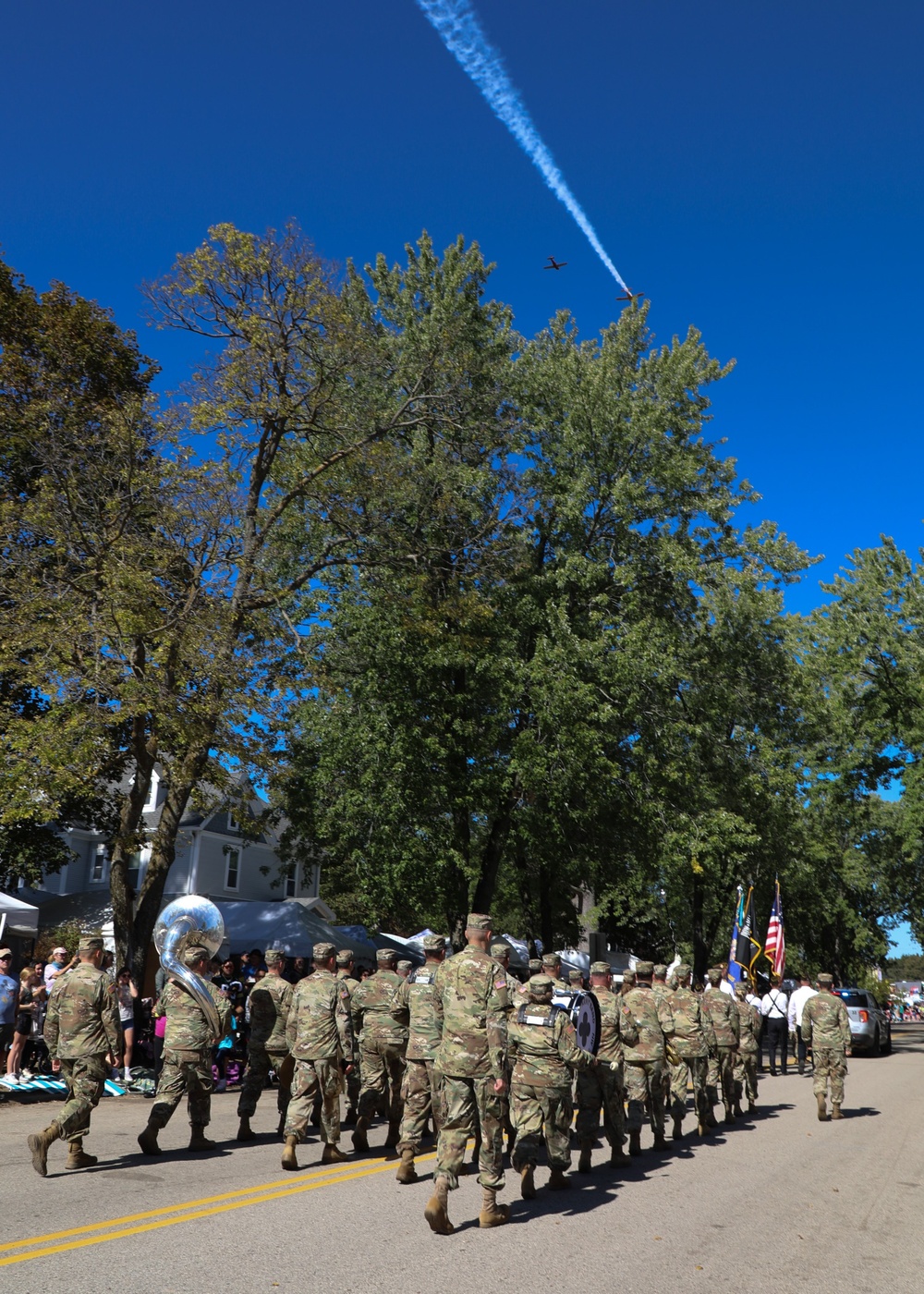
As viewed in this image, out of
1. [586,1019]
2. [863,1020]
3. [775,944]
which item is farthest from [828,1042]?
[863,1020]

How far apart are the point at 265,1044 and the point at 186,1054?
55.1 inches

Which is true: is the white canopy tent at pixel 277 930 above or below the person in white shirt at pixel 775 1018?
above

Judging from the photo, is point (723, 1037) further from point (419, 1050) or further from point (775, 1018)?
point (775, 1018)

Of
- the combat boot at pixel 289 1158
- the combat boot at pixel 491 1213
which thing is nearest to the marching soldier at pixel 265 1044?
the combat boot at pixel 289 1158

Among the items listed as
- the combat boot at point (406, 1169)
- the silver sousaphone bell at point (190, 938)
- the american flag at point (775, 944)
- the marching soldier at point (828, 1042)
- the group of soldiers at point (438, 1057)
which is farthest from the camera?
the american flag at point (775, 944)

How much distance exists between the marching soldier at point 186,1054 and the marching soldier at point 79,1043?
1.56 feet

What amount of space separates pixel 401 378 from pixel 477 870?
11279 mm

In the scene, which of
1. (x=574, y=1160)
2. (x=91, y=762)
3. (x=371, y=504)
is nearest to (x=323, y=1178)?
(x=574, y=1160)

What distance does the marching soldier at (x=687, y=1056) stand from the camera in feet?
36.2

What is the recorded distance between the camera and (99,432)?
18.2 meters

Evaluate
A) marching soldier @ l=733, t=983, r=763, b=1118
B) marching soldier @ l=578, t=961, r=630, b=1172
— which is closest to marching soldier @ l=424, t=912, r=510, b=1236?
marching soldier @ l=578, t=961, r=630, b=1172

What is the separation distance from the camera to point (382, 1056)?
9.85 m

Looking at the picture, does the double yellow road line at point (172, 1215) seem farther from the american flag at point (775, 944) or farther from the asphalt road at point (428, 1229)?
the american flag at point (775, 944)

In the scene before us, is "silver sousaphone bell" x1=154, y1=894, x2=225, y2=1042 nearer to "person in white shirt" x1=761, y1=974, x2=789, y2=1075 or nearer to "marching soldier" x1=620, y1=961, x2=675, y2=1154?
"marching soldier" x1=620, y1=961, x2=675, y2=1154
